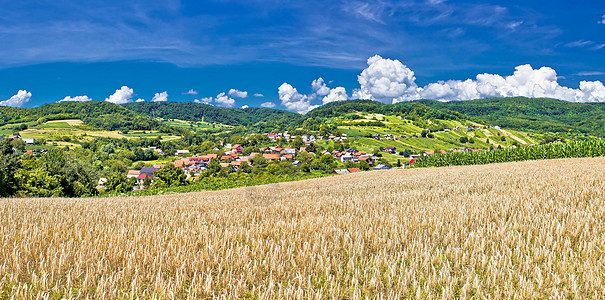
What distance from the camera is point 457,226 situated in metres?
4.32

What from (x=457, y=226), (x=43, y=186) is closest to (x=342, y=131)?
(x=43, y=186)

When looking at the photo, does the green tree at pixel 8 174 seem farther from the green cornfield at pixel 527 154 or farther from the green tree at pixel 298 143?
the green tree at pixel 298 143

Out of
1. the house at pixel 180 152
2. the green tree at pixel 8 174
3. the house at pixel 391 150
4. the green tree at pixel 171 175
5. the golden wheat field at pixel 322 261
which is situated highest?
the golden wheat field at pixel 322 261

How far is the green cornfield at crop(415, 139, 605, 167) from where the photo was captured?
36.0m

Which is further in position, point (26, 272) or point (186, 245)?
point (186, 245)

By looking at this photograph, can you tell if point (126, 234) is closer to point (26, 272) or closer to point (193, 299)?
point (26, 272)

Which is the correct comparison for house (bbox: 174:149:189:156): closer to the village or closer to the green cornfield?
the village

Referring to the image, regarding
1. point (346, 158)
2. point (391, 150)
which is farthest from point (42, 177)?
point (391, 150)

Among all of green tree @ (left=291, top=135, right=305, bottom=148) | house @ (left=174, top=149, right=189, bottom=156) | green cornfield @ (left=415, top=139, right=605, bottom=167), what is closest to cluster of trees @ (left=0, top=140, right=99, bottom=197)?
green cornfield @ (left=415, top=139, right=605, bottom=167)

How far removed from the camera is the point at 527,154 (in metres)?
44.2

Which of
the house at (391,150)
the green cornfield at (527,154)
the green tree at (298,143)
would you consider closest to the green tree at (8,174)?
the green cornfield at (527,154)

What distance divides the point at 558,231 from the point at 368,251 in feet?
8.49

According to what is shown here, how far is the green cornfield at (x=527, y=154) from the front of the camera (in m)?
36.0

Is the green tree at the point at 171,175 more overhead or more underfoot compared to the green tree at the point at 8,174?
more underfoot
